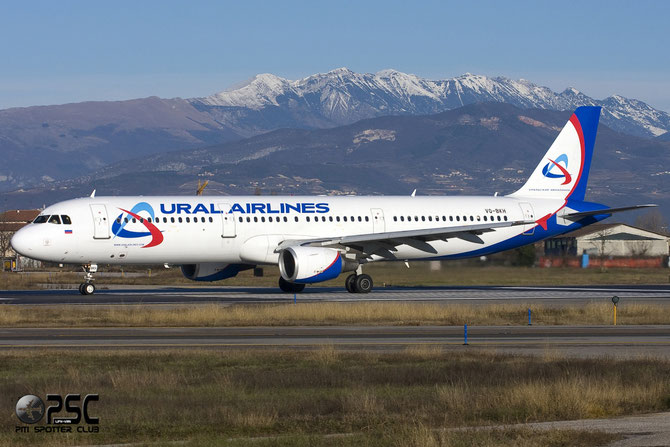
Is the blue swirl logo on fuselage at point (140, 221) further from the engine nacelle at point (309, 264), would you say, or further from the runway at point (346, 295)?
the engine nacelle at point (309, 264)

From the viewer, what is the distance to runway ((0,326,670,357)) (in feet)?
96.9

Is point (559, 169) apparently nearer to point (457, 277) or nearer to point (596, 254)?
point (457, 277)

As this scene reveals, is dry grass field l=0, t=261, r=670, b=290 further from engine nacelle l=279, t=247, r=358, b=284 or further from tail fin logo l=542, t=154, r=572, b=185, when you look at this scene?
engine nacelle l=279, t=247, r=358, b=284

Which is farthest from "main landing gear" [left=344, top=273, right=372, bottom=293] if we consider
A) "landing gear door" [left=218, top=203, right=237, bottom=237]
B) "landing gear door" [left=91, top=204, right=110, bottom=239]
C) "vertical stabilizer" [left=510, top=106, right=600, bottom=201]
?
"landing gear door" [left=91, top=204, right=110, bottom=239]

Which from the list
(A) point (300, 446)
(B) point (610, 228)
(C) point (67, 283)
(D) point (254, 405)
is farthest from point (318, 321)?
(B) point (610, 228)

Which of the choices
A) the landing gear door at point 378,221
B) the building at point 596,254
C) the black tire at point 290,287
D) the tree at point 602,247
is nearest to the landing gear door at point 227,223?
the black tire at point 290,287

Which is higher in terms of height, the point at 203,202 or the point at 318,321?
the point at 203,202

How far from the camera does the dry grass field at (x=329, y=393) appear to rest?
16906 millimetres

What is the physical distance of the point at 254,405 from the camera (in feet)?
65.0

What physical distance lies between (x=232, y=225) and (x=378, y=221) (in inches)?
297

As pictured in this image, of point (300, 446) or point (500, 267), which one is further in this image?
point (500, 267)

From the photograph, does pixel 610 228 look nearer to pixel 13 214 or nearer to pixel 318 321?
pixel 318 321

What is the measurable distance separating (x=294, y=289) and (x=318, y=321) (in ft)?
50.0

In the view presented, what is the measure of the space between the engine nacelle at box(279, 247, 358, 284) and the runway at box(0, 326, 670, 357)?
12.4 meters
